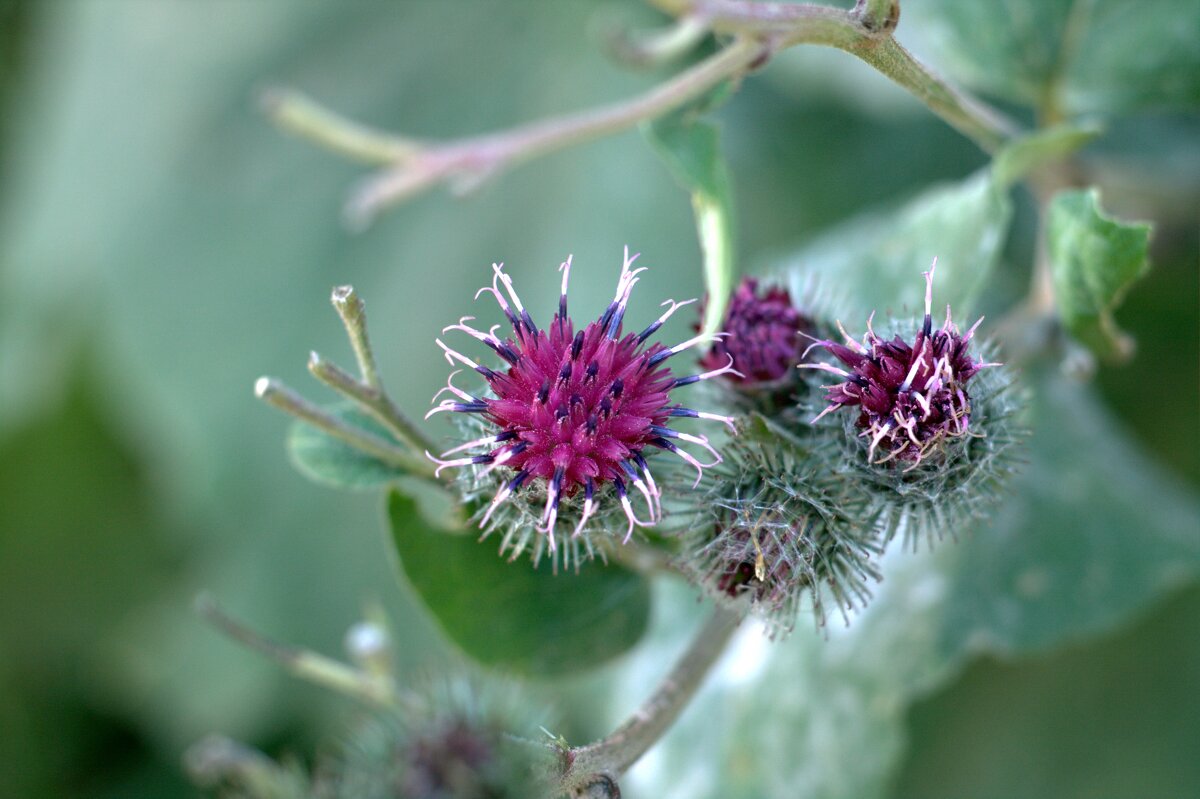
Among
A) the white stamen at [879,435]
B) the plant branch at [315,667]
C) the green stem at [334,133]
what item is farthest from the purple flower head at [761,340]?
the green stem at [334,133]

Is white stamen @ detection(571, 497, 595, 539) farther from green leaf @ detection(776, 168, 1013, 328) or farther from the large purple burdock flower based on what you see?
green leaf @ detection(776, 168, 1013, 328)

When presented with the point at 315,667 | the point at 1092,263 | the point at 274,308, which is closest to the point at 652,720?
the point at 315,667

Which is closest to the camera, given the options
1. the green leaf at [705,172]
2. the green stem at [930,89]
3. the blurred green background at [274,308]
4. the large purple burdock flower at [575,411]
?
the large purple burdock flower at [575,411]

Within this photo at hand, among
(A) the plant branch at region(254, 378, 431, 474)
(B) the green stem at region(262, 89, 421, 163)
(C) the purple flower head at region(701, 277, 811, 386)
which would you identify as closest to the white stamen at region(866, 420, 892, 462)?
(C) the purple flower head at region(701, 277, 811, 386)

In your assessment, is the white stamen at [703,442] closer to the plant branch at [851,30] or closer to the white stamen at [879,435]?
the white stamen at [879,435]

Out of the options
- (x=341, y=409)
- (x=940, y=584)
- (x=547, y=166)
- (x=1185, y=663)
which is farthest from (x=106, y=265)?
(x=1185, y=663)

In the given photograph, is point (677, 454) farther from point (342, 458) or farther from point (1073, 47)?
point (1073, 47)

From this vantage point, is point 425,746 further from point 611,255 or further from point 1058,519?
point 611,255
